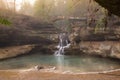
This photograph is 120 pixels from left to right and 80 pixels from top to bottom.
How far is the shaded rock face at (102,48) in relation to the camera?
1891 centimetres

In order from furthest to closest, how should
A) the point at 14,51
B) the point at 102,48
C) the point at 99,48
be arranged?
the point at 14,51 → the point at 99,48 → the point at 102,48

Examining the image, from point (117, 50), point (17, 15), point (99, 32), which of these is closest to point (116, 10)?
point (117, 50)

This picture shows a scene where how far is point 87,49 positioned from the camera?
21.1 metres

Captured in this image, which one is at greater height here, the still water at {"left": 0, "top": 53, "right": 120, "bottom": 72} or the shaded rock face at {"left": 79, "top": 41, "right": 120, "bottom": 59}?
Answer: the shaded rock face at {"left": 79, "top": 41, "right": 120, "bottom": 59}

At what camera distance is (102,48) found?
2006 centimetres

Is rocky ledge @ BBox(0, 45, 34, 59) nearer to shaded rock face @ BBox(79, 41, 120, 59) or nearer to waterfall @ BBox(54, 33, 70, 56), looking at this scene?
waterfall @ BBox(54, 33, 70, 56)

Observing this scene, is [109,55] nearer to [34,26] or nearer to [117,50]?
[117,50]

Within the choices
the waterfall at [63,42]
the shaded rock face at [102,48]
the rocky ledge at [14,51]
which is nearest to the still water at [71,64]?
the shaded rock face at [102,48]

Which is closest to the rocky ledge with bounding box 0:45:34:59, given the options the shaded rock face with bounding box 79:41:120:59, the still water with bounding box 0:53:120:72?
the still water with bounding box 0:53:120:72

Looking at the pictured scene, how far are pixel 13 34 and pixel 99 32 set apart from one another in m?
8.30

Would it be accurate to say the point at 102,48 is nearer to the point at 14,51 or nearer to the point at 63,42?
the point at 63,42

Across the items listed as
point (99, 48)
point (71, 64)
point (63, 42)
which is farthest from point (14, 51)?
point (99, 48)

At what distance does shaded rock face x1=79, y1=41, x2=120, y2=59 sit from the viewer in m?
18.9

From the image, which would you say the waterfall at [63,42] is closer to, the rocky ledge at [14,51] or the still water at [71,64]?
the rocky ledge at [14,51]
